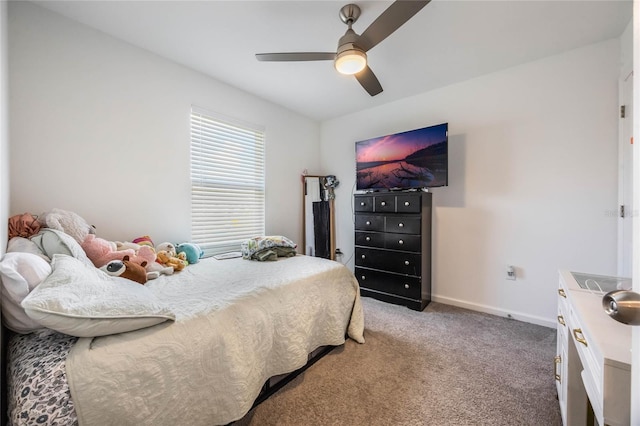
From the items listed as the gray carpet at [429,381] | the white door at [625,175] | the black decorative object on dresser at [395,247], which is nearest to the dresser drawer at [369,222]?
the black decorative object on dresser at [395,247]

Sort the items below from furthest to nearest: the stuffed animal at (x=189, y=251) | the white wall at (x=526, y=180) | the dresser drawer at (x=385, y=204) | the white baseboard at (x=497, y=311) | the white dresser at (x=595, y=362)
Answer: the dresser drawer at (x=385, y=204) < the white baseboard at (x=497, y=311) < the stuffed animal at (x=189, y=251) < the white wall at (x=526, y=180) < the white dresser at (x=595, y=362)

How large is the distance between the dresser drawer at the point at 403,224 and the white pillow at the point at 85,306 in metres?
2.39

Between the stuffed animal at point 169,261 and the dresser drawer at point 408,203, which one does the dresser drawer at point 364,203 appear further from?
the stuffed animal at point 169,261

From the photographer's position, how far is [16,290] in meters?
0.91

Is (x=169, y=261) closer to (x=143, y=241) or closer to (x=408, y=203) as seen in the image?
(x=143, y=241)

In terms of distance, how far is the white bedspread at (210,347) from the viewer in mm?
817

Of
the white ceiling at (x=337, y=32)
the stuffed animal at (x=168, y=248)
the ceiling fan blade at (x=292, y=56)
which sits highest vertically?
the white ceiling at (x=337, y=32)

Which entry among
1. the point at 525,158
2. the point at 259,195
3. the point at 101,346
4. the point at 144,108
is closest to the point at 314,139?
the point at 259,195

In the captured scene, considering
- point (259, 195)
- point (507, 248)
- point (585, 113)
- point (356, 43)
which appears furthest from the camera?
point (259, 195)

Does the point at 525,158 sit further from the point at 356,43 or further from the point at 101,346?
the point at 101,346

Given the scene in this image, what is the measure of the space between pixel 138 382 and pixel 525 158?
11.1 ft

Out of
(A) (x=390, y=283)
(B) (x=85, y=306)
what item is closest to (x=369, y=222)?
(A) (x=390, y=283)

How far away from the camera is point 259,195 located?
10.8 feet

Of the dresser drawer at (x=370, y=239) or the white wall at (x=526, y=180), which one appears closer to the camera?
the white wall at (x=526, y=180)
